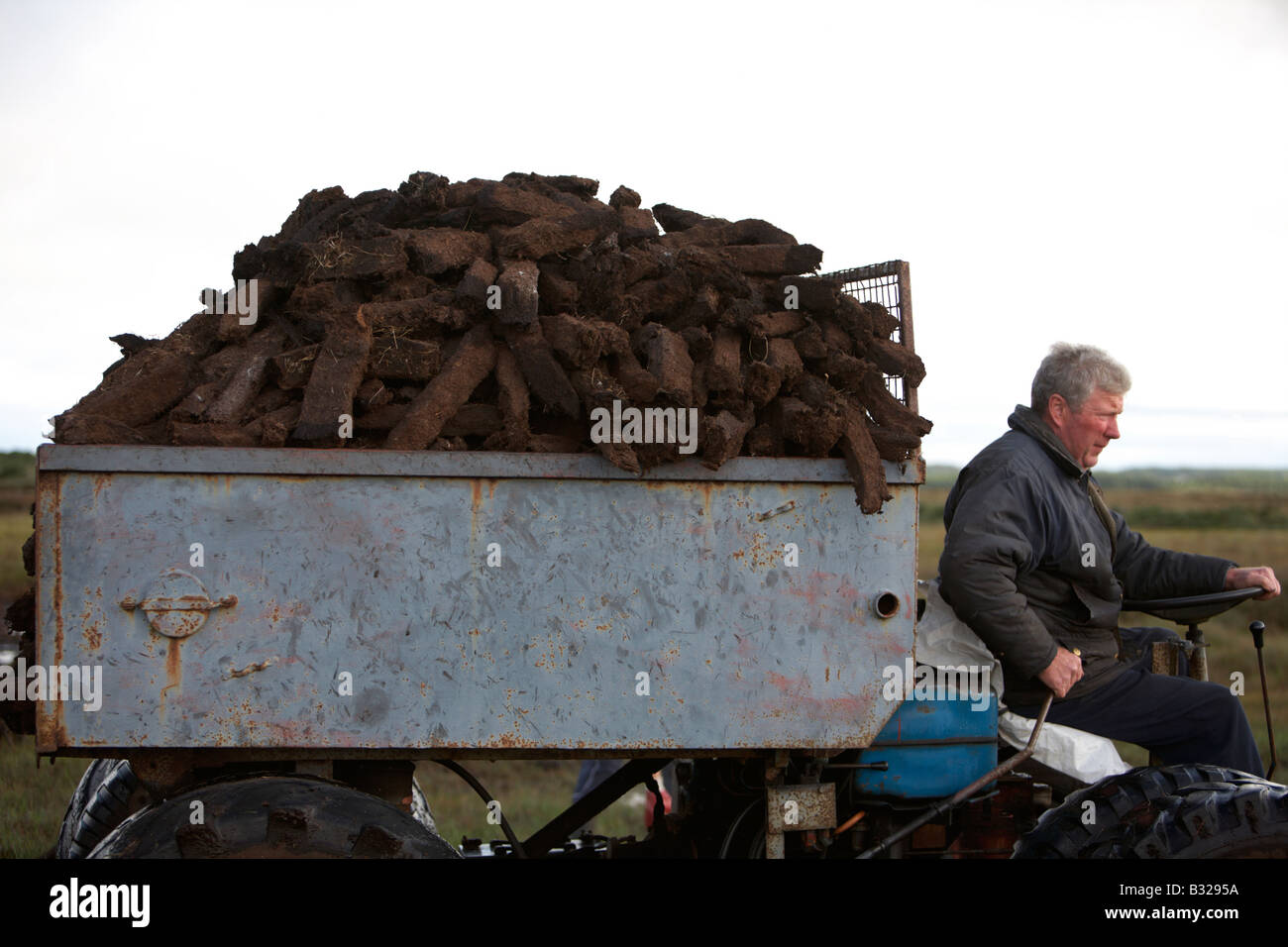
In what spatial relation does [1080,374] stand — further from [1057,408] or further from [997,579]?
[997,579]

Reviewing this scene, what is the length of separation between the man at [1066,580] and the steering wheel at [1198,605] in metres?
0.09

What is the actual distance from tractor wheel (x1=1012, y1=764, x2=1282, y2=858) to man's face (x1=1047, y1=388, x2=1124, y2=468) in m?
1.20

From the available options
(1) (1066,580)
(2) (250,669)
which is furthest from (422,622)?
(1) (1066,580)

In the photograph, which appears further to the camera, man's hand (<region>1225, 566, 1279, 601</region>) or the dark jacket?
man's hand (<region>1225, 566, 1279, 601</region>)

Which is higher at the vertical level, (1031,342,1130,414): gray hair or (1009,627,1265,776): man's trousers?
(1031,342,1130,414): gray hair

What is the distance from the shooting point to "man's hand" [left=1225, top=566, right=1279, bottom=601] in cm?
409

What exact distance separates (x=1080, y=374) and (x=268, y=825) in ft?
10.0

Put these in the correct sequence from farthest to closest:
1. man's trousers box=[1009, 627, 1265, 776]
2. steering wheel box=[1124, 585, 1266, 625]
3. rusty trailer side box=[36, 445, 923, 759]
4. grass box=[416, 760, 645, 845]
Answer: grass box=[416, 760, 645, 845], steering wheel box=[1124, 585, 1266, 625], man's trousers box=[1009, 627, 1265, 776], rusty trailer side box=[36, 445, 923, 759]

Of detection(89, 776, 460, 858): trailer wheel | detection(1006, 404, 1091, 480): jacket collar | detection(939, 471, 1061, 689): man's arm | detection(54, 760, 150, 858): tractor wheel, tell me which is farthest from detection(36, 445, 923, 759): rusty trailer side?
detection(54, 760, 150, 858): tractor wheel

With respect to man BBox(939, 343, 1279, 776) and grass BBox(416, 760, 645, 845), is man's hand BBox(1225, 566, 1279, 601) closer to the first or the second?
man BBox(939, 343, 1279, 776)

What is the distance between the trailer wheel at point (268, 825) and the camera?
293 cm

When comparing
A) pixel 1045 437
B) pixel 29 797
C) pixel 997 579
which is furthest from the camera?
pixel 29 797

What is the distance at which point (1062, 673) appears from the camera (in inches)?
143
